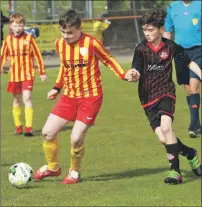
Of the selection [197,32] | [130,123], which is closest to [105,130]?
[130,123]

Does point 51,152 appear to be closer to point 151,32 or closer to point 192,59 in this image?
point 151,32

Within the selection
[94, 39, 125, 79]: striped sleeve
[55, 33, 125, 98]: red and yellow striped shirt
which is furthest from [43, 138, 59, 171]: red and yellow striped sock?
[94, 39, 125, 79]: striped sleeve

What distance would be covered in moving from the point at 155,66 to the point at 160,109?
1.67 ft

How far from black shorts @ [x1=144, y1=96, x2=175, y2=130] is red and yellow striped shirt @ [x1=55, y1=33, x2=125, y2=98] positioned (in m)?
0.61

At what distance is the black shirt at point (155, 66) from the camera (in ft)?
26.1

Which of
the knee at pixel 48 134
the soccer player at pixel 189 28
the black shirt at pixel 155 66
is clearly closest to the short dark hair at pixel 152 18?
the black shirt at pixel 155 66

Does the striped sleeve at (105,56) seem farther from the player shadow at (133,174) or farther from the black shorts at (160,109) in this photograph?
the player shadow at (133,174)

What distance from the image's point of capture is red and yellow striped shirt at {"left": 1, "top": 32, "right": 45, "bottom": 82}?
12.1 m

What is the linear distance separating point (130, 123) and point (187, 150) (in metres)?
4.53

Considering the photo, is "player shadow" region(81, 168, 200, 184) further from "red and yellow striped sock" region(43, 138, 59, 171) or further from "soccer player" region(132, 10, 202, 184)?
"soccer player" region(132, 10, 202, 184)

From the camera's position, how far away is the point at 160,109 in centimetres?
822

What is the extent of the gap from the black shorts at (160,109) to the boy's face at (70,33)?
1.12m

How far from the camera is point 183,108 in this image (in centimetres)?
1491

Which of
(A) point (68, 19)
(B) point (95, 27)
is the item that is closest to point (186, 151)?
(A) point (68, 19)
